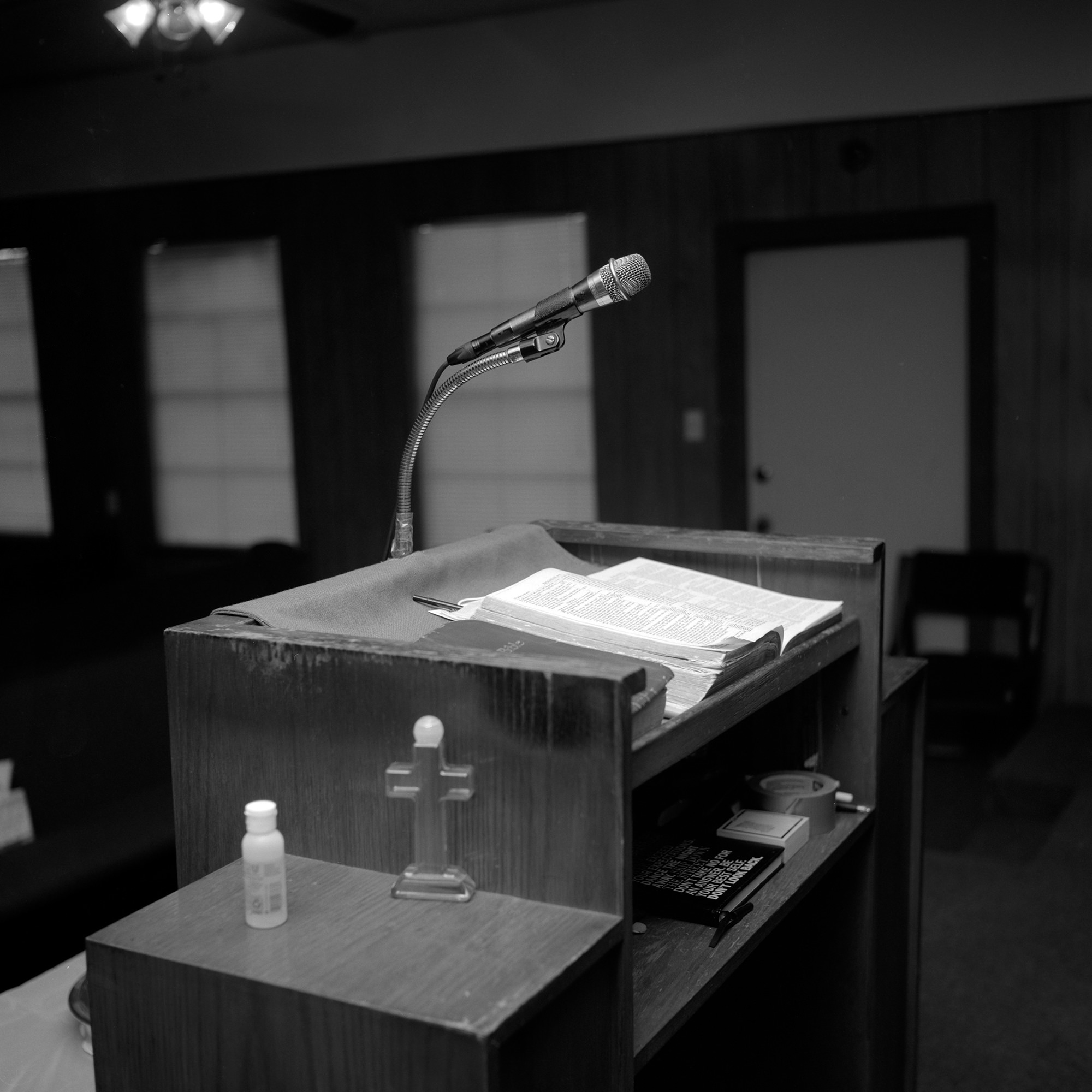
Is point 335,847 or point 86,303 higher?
point 86,303

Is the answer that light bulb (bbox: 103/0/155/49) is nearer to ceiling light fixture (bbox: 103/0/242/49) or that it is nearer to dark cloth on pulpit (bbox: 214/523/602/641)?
ceiling light fixture (bbox: 103/0/242/49)

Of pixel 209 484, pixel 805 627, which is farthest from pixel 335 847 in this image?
pixel 209 484

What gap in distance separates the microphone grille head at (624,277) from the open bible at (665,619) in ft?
0.94

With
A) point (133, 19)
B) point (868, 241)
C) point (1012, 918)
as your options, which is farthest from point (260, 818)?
point (868, 241)

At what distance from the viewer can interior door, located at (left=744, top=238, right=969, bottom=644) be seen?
14.5ft

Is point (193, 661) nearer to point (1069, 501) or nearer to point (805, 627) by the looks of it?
point (805, 627)

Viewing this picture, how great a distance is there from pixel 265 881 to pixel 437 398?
67 centimetres

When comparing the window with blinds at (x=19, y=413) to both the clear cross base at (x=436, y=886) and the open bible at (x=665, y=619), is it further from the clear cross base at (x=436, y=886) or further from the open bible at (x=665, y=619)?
the clear cross base at (x=436, y=886)

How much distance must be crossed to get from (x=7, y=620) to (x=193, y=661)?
160 cm

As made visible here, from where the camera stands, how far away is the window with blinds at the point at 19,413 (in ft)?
7.63

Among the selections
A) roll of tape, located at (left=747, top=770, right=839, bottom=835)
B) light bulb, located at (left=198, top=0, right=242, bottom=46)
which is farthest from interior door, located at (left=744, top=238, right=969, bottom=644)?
roll of tape, located at (left=747, top=770, right=839, bottom=835)

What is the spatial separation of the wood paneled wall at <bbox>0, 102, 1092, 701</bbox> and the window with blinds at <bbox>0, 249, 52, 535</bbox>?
40.6 inches

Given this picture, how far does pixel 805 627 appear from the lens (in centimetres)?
131

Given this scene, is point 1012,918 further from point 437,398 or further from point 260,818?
point 260,818
